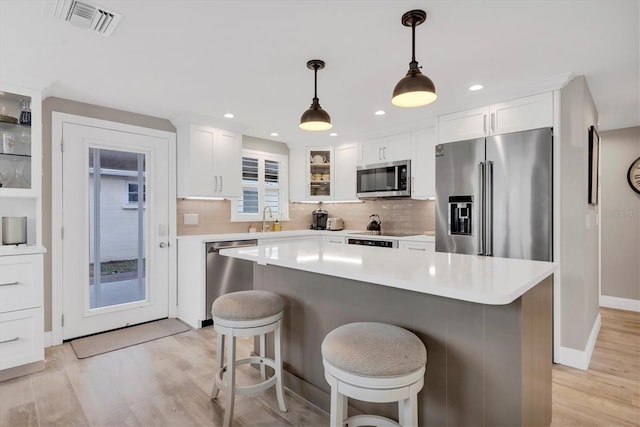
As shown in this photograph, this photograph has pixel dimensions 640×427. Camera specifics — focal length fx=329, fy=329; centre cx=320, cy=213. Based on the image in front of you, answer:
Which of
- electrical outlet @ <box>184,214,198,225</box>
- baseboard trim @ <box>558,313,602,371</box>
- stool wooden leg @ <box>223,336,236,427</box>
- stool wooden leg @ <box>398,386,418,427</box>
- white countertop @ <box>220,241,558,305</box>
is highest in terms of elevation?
electrical outlet @ <box>184,214,198,225</box>

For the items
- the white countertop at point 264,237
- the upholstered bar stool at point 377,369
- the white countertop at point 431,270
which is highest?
the white countertop at point 431,270

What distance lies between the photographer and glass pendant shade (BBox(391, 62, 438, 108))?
1.67m

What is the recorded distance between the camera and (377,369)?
1.28 meters

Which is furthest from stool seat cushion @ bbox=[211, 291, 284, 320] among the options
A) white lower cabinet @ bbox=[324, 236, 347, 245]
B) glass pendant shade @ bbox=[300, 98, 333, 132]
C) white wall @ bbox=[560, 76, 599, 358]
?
white lower cabinet @ bbox=[324, 236, 347, 245]

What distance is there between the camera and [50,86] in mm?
2848

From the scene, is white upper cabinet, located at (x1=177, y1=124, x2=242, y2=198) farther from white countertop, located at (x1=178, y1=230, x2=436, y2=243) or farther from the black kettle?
the black kettle

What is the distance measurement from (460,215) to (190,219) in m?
3.11

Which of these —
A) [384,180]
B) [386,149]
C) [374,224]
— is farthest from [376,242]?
[386,149]

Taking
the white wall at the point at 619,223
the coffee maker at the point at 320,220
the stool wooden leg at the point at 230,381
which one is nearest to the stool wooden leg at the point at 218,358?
the stool wooden leg at the point at 230,381

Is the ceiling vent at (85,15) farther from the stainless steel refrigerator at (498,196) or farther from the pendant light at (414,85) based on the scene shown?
the stainless steel refrigerator at (498,196)

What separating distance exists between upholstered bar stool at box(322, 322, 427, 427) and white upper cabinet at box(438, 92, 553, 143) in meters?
2.40

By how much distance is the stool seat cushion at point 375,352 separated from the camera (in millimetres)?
1287

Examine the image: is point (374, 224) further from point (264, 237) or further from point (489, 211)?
point (489, 211)

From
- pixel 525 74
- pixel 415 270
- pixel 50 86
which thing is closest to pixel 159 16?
pixel 50 86
